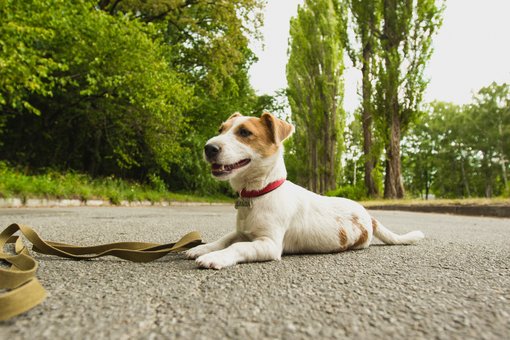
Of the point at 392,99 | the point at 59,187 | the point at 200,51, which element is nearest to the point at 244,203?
the point at 59,187

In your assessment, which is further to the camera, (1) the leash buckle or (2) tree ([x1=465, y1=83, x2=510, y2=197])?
(2) tree ([x1=465, y1=83, x2=510, y2=197])

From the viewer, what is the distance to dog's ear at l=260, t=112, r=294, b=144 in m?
2.66

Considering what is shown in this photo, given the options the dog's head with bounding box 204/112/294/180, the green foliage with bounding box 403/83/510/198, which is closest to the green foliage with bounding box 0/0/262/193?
the dog's head with bounding box 204/112/294/180

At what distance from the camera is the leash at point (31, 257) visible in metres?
1.12

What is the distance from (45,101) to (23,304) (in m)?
15.3

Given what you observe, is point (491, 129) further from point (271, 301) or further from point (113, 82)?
point (271, 301)

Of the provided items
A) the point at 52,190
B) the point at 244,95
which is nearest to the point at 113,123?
the point at 52,190

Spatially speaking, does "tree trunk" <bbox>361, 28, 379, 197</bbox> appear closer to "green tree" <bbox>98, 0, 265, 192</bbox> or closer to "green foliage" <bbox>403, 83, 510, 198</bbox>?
"green tree" <bbox>98, 0, 265, 192</bbox>

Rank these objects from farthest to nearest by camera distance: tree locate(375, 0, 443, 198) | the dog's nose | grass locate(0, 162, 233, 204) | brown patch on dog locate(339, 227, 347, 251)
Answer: tree locate(375, 0, 443, 198) < grass locate(0, 162, 233, 204) < brown patch on dog locate(339, 227, 347, 251) < the dog's nose

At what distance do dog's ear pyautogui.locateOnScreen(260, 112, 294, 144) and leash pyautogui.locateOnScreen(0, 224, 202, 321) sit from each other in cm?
98

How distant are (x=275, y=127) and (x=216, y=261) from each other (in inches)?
45.8

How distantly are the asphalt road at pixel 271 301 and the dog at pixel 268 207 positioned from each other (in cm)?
24

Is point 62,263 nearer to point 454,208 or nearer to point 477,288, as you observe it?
point 477,288

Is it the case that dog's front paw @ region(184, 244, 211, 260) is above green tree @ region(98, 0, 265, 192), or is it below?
below
